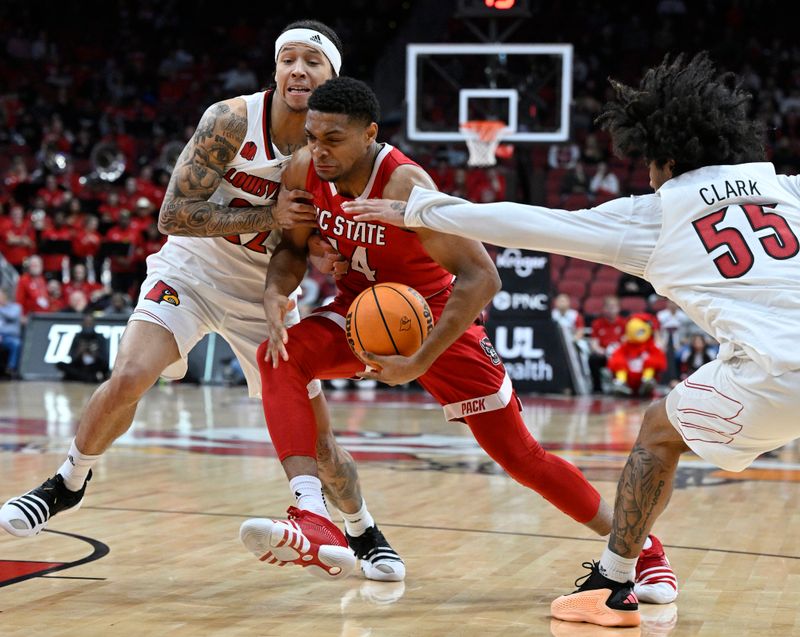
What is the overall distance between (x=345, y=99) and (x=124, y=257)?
1425 cm

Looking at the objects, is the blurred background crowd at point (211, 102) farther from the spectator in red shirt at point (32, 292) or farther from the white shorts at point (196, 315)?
the white shorts at point (196, 315)

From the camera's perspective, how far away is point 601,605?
12.8ft

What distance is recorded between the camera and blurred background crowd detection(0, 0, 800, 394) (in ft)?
54.6

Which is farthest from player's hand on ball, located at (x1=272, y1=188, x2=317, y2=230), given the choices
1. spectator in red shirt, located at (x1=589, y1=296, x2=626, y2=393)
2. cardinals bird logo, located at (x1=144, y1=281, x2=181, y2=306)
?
spectator in red shirt, located at (x1=589, y1=296, x2=626, y2=393)

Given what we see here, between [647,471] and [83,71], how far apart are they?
22.4 m

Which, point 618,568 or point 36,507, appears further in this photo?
point 36,507

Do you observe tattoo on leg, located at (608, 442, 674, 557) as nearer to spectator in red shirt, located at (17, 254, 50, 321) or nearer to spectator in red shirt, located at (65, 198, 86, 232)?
spectator in red shirt, located at (17, 254, 50, 321)

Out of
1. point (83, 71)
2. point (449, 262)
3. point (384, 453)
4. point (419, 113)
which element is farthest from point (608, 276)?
point (449, 262)

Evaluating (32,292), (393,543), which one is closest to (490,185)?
(32,292)

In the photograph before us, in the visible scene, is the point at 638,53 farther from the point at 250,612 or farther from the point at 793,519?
the point at 250,612

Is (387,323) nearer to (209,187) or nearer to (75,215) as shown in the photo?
(209,187)

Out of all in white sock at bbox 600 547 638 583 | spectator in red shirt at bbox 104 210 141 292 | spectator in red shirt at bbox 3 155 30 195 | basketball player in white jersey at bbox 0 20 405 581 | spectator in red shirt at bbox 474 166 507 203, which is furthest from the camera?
spectator in red shirt at bbox 3 155 30 195

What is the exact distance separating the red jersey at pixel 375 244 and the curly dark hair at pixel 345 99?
0.67 ft

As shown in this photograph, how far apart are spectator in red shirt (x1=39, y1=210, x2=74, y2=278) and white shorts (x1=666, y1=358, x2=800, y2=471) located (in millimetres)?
15562
